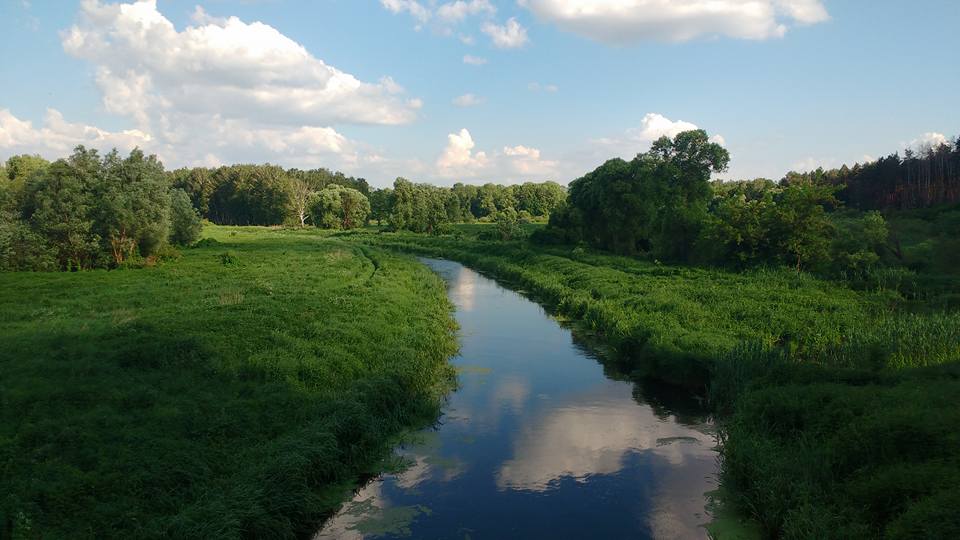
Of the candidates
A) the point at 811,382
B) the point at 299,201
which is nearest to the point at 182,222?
the point at 811,382

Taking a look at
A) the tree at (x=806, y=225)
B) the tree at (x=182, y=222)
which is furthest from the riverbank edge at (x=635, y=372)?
the tree at (x=182, y=222)

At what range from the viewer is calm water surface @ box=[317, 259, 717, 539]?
12680 millimetres

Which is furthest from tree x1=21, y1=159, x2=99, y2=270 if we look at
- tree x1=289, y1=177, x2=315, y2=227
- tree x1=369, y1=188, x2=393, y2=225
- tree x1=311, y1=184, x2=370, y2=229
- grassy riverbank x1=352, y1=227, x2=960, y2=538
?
tree x1=289, y1=177, x2=315, y2=227

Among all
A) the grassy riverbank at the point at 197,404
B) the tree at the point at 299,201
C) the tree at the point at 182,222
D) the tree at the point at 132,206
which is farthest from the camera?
the tree at the point at 299,201

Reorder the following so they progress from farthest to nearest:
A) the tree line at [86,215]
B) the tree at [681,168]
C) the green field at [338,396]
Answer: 1. the tree at [681,168]
2. the tree line at [86,215]
3. the green field at [338,396]

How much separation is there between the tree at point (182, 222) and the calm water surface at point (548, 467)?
48.6 meters

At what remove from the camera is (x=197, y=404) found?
1491 cm

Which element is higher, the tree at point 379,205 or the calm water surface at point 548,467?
the tree at point 379,205

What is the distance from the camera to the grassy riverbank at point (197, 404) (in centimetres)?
Result: 1088

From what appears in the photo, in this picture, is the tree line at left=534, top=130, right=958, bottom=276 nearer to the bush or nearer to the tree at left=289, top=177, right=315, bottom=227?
the bush

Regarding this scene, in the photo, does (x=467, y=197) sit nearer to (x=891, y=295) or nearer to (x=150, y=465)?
(x=891, y=295)

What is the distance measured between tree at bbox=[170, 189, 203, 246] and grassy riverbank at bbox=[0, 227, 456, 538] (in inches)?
1291

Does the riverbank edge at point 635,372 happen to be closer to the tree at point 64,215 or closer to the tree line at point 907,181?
the tree at point 64,215

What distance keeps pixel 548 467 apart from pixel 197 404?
31.2ft
